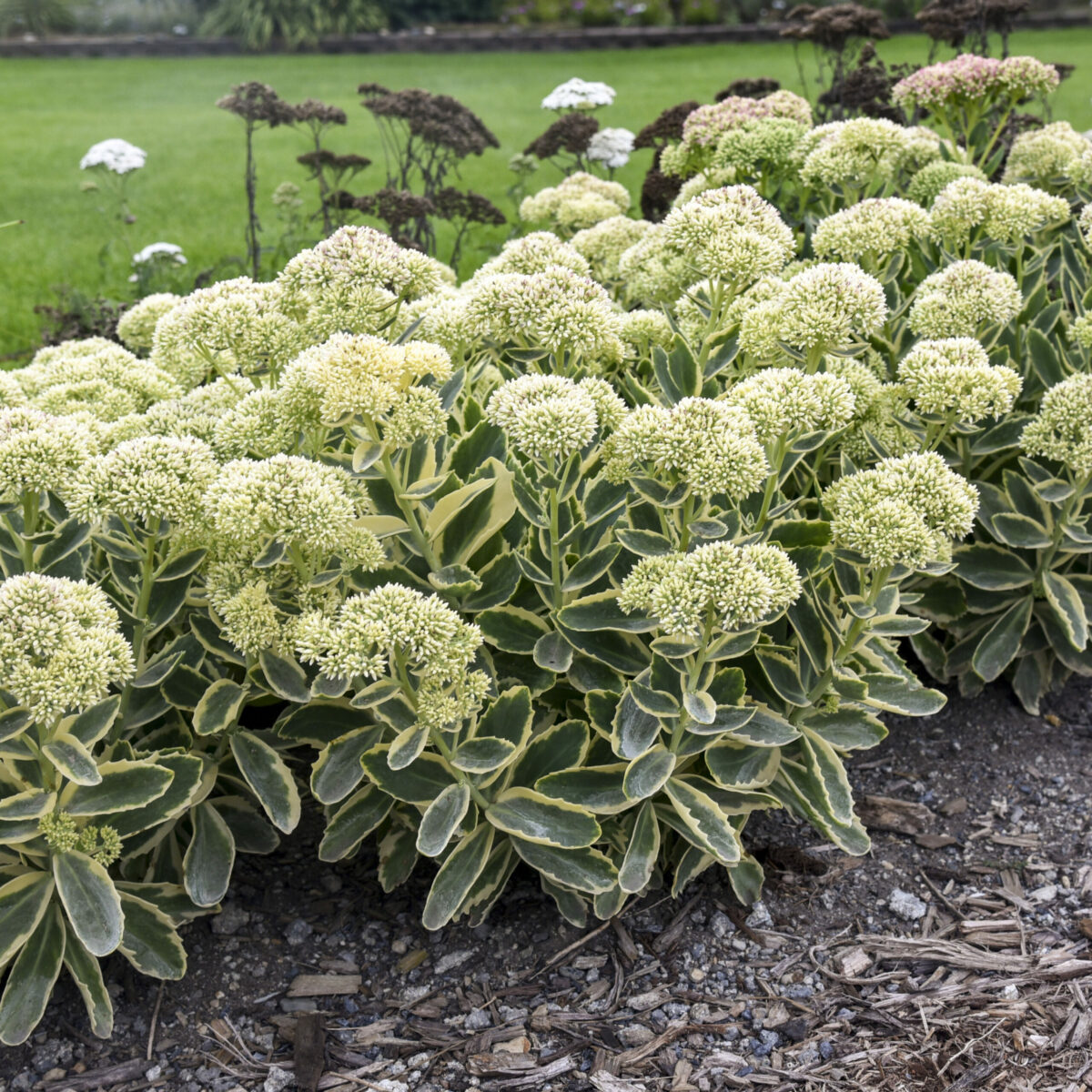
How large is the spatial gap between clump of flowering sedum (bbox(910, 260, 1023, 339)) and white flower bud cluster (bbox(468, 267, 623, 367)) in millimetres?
816

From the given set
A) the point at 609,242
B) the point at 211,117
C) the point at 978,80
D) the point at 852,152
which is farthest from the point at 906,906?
the point at 211,117

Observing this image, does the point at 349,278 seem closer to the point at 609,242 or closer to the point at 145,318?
the point at 145,318

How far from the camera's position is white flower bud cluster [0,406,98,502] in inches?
79.6

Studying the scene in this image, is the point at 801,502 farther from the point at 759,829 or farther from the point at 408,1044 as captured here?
the point at 408,1044

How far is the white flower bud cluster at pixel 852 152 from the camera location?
340 cm

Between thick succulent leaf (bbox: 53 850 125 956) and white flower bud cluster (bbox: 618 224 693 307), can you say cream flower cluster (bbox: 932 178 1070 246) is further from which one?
thick succulent leaf (bbox: 53 850 125 956)

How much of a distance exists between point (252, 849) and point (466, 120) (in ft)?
12.6

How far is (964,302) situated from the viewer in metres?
2.61

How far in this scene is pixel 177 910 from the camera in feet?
7.36

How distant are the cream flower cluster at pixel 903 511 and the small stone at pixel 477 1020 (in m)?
1.16

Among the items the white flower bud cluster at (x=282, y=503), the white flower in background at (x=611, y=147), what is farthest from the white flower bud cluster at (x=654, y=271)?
the white flower in background at (x=611, y=147)

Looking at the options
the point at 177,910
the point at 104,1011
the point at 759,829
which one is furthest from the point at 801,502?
the point at 104,1011

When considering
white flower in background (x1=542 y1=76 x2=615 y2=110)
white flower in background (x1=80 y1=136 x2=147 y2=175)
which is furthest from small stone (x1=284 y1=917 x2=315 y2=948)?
white flower in background (x1=542 y1=76 x2=615 y2=110)

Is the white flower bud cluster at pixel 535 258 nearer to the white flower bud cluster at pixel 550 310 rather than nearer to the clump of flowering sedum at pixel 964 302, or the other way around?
the white flower bud cluster at pixel 550 310
